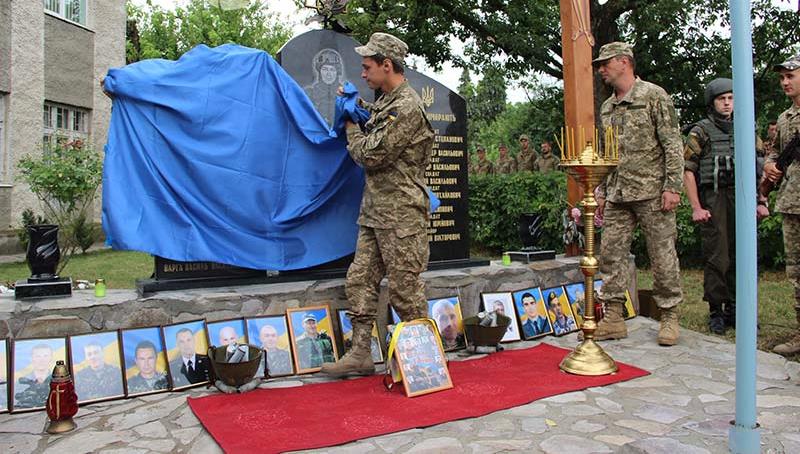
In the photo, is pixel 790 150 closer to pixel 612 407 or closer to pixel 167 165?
pixel 612 407

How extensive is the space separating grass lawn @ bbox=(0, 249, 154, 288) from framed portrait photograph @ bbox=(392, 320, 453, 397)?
4820mm

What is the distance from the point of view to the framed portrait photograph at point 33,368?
3.52 m

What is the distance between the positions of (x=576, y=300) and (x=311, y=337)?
2.54m

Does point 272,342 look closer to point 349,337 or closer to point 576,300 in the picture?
point 349,337

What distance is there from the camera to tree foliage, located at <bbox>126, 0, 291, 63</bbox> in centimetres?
2669

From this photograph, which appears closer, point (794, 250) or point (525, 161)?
Answer: point (794, 250)

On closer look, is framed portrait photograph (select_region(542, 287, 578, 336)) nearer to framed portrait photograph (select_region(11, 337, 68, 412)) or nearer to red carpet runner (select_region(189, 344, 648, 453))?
Result: red carpet runner (select_region(189, 344, 648, 453))

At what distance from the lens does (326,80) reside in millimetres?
5180

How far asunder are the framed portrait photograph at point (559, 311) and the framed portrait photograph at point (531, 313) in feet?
0.21

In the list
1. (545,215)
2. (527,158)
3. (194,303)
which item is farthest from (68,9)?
(194,303)

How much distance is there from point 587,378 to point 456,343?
1140 millimetres

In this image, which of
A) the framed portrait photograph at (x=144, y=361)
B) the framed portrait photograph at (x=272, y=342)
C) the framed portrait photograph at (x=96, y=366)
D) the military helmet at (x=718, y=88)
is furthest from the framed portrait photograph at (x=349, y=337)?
the military helmet at (x=718, y=88)

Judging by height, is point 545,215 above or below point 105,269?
above

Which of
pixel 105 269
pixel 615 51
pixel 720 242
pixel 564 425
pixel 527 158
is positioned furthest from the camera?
pixel 527 158
